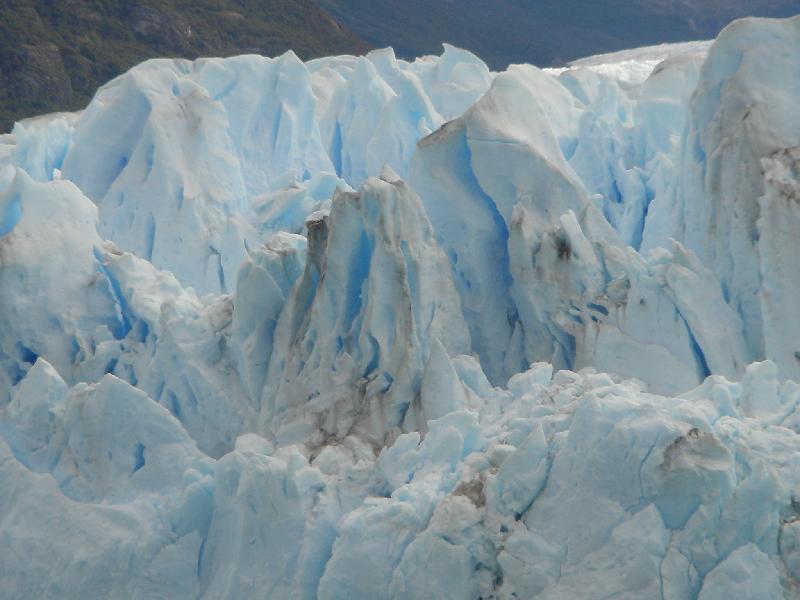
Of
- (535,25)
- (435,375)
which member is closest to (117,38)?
(535,25)

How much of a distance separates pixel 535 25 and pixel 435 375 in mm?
31202

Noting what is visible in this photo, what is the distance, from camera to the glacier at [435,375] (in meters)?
5.64

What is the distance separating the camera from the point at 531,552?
561 centimetres

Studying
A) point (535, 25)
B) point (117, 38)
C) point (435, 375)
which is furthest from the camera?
point (535, 25)

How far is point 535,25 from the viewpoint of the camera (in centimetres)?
3688

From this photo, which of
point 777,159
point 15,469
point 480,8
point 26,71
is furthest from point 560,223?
point 480,8

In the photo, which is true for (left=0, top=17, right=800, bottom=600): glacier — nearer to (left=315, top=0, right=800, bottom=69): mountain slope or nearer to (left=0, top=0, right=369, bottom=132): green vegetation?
(left=0, top=0, right=369, bottom=132): green vegetation

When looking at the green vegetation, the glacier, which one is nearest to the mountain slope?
the green vegetation

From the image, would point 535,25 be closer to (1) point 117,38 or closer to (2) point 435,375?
(1) point 117,38

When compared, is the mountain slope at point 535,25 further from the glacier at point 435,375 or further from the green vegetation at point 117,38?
the glacier at point 435,375

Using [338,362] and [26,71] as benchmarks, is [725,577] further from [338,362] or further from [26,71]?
[26,71]

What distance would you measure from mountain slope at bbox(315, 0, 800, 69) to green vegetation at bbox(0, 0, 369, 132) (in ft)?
15.9

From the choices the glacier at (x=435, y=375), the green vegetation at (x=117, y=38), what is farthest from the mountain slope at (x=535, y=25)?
the glacier at (x=435, y=375)

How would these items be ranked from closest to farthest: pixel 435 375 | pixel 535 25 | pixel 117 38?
pixel 435 375 → pixel 117 38 → pixel 535 25
